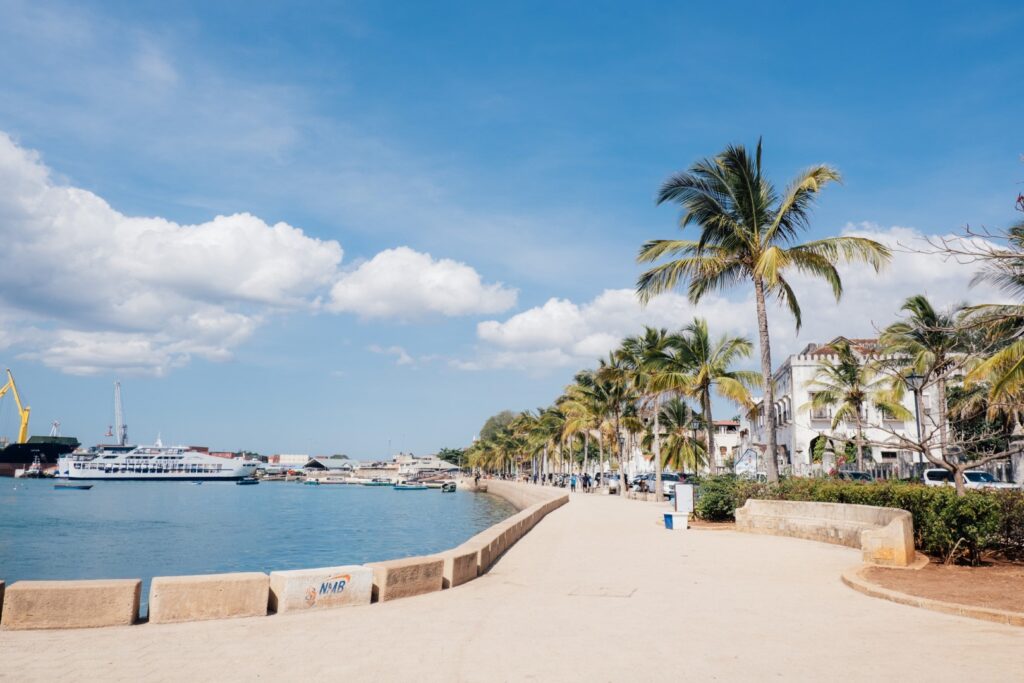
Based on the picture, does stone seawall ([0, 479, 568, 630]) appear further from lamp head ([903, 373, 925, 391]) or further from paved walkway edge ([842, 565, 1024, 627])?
lamp head ([903, 373, 925, 391])

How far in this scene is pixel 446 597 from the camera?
973 centimetres

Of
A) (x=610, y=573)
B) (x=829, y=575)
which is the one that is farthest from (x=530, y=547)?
(x=829, y=575)

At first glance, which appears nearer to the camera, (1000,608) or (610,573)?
(1000,608)

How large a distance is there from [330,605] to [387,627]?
1.24 metres

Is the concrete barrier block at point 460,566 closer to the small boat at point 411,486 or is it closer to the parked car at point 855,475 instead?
the parked car at point 855,475

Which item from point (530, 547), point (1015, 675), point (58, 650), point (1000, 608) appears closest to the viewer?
point (1015, 675)

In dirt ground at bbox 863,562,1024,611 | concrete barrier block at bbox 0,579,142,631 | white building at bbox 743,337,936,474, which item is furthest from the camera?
white building at bbox 743,337,936,474

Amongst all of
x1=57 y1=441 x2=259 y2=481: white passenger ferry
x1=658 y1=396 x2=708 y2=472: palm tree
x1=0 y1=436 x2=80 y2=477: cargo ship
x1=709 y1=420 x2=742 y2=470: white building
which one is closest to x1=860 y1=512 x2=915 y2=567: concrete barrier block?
x1=658 y1=396 x2=708 y2=472: palm tree

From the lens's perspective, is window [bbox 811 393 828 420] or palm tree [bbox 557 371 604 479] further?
palm tree [bbox 557 371 604 479]

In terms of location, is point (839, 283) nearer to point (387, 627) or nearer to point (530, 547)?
point (530, 547)

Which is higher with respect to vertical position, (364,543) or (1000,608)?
(1000,608)

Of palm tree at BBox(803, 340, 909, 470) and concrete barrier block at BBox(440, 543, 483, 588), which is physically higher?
palm tree at BBox(803, 340, 909, 470)

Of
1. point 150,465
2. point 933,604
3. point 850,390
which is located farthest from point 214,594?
point 150,465

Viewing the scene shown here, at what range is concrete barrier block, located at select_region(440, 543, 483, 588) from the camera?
1052 cm
